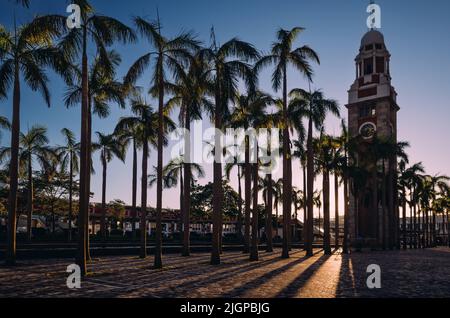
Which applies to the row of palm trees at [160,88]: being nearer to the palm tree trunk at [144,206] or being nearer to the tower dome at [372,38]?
the palm tree trunk at [144,206]

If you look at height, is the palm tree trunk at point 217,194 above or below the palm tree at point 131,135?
below

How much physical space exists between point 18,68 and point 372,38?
64.0 meters

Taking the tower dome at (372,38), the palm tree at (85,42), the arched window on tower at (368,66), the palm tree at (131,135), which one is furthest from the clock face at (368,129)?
the palm tree at (85,42)

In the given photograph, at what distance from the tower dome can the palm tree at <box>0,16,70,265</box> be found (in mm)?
62652

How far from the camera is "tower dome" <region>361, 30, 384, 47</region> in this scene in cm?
7438

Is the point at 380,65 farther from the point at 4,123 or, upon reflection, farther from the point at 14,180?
the point at 14,180

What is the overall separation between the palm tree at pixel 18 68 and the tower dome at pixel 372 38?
206 feet

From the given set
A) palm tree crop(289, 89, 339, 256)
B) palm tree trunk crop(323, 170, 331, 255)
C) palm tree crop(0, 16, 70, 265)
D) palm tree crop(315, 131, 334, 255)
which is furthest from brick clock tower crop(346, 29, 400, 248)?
palm tree crop(0, 16, 70, 265)

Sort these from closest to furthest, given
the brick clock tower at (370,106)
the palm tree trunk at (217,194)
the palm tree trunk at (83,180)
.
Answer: the palm tree trunk at (83,180) < the palm tree trunk at (217,194) < the brick clock tower at (370,106)

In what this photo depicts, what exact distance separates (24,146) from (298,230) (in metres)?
58.6

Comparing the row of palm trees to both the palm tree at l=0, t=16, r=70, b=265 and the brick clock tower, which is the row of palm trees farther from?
the brick clock tower

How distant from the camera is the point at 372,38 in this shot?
244ft

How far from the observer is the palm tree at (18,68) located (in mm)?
21609
